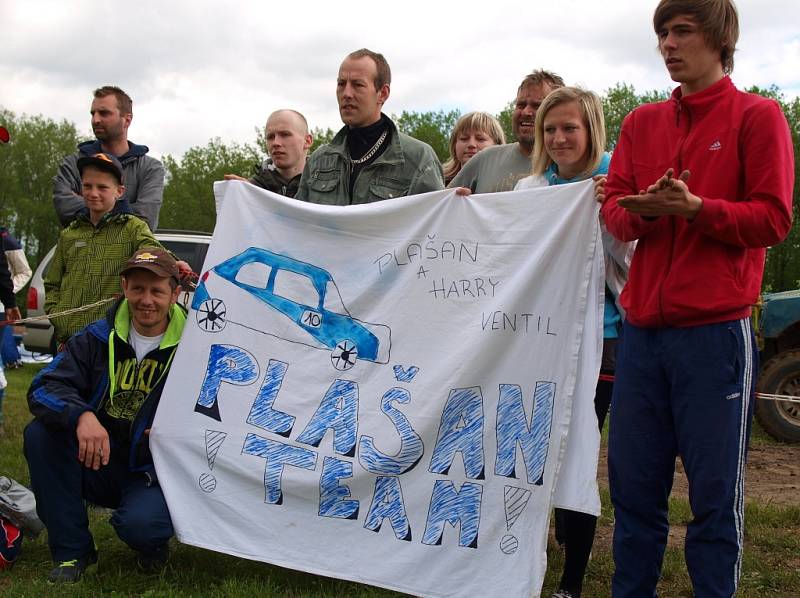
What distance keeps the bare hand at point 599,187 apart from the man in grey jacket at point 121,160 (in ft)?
9.18

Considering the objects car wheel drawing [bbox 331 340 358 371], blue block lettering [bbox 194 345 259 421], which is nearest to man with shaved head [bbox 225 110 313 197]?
blue block lettering [bbox 194 345 259 421]

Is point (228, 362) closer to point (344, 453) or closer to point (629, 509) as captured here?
point (344, 453)

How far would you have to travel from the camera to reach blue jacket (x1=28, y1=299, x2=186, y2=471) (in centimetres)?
400

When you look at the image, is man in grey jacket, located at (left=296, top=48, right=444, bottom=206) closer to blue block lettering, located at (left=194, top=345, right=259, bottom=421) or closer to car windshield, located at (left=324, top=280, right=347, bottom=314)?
car windshield, located at (left=324, top=280, right=347, bottom=314)

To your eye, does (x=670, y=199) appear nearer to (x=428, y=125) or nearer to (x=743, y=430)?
(x=743, y=430)

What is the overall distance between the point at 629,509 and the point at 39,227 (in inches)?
2050

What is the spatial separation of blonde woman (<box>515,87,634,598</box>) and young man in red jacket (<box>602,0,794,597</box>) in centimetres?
51

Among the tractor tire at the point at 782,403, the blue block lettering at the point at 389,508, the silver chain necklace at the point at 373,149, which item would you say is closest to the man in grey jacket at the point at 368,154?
the silver chain necklace at the point at 373,149

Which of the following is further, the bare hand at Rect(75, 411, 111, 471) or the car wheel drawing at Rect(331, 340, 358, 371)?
the car wheel drawing at Rect(331, 340, 358, 371)

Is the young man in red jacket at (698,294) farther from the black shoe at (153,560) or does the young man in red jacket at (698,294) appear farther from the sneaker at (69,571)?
the sneaker at (69,571)

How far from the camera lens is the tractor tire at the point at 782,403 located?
27.1 feet

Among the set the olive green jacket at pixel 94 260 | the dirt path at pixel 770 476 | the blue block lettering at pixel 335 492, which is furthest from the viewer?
the dirt path at pixel 770 476

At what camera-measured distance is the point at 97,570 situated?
3932 millimetres

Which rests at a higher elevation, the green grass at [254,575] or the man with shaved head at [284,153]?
the man with shaved head at [284,153]
